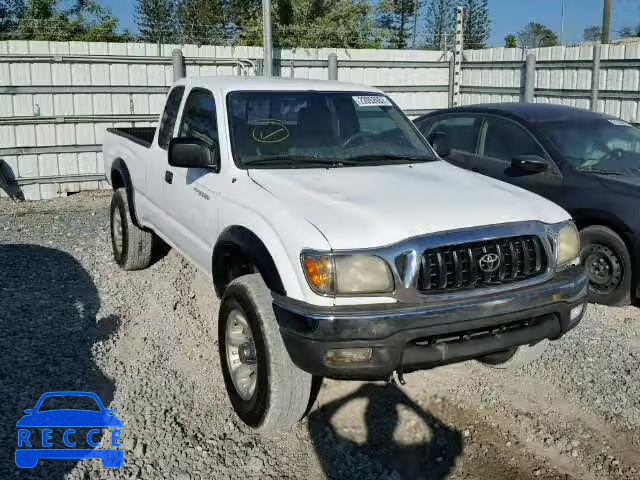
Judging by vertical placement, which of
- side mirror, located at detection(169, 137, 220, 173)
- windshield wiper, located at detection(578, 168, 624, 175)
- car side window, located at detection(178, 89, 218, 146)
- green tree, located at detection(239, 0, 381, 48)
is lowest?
windshield wiper, located at detection(578, 168, 624, 175)

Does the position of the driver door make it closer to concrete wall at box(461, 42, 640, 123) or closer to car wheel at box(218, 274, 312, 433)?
car wheel at box(218, 274, 312, 433)

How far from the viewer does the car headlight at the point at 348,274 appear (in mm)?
3260

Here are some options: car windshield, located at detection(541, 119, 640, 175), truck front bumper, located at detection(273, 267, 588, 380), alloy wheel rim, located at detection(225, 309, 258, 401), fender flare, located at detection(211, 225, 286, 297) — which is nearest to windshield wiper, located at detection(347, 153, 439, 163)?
fender flare, located at detection(211, 225, 286, 297)

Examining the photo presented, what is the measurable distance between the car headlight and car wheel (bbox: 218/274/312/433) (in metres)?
0.41

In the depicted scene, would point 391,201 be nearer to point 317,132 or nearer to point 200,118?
Result: point 317,132

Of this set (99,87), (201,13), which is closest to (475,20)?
(201,13)

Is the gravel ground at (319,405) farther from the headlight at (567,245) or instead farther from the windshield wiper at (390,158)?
the windshield wiper at (390,158)

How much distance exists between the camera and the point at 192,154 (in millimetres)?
4359

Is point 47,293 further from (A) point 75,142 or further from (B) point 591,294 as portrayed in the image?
(A) point 75,142

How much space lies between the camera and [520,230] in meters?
3.59

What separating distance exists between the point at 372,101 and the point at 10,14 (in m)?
16.1

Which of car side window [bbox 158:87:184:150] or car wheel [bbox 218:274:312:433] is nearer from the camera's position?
car wheel [bbox 218:274:312:433]

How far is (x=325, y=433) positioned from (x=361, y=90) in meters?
2.64

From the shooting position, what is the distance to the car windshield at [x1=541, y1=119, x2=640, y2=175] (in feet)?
20.4
